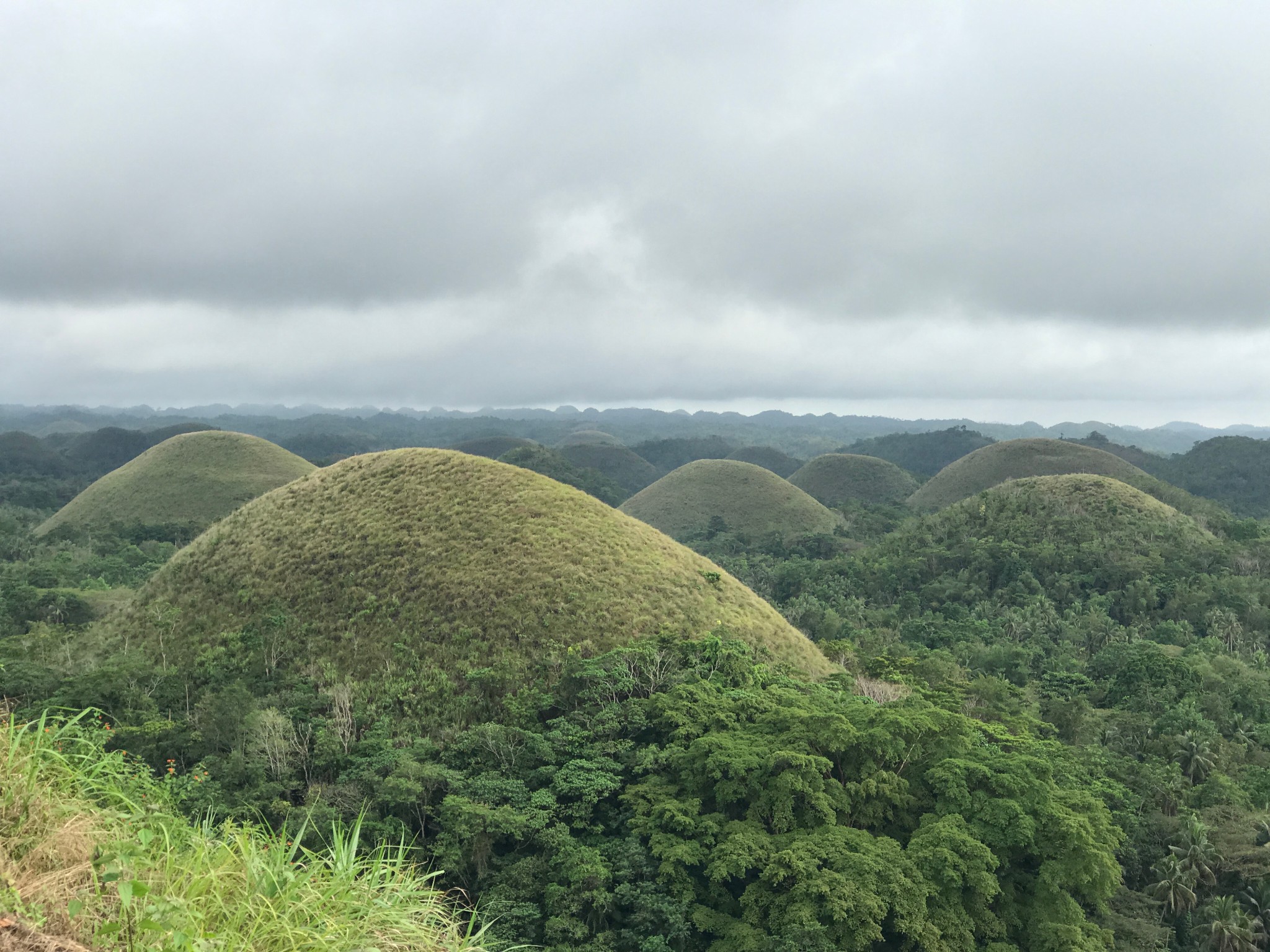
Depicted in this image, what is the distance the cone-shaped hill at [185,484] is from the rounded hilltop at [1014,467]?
10615cm

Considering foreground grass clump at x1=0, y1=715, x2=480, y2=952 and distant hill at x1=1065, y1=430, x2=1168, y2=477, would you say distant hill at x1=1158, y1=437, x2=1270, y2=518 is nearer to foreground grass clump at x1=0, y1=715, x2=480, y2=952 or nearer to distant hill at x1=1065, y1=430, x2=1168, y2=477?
distant hill at x1=1065, y1=430, x2=1168, y2=477

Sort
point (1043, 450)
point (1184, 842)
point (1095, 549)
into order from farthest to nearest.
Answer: point (1043, 450) → point (1095, 549) → point (1184, 842)

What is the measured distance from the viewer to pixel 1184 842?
67.7 ft

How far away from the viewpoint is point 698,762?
18.1 metres

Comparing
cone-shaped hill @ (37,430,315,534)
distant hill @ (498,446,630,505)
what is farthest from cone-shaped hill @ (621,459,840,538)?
cone-shaped hill @ (37,430,315,534)

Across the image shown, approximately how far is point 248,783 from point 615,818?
1011cm

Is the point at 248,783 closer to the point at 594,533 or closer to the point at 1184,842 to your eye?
the point at 594,533

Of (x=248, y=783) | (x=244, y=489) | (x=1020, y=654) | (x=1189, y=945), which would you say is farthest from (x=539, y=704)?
(x=244, y=489)

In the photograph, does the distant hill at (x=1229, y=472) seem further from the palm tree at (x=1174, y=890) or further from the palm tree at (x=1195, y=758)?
the palm tree at (x=1174, y=890)

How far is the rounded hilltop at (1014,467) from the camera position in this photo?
12231 centimetres

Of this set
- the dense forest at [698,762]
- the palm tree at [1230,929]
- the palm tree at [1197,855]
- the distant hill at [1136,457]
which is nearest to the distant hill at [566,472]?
the distant hill at [1136,457]

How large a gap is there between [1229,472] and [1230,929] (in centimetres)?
16389

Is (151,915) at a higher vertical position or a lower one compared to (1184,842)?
higher

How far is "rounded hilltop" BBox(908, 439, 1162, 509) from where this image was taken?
12231 centimetres
